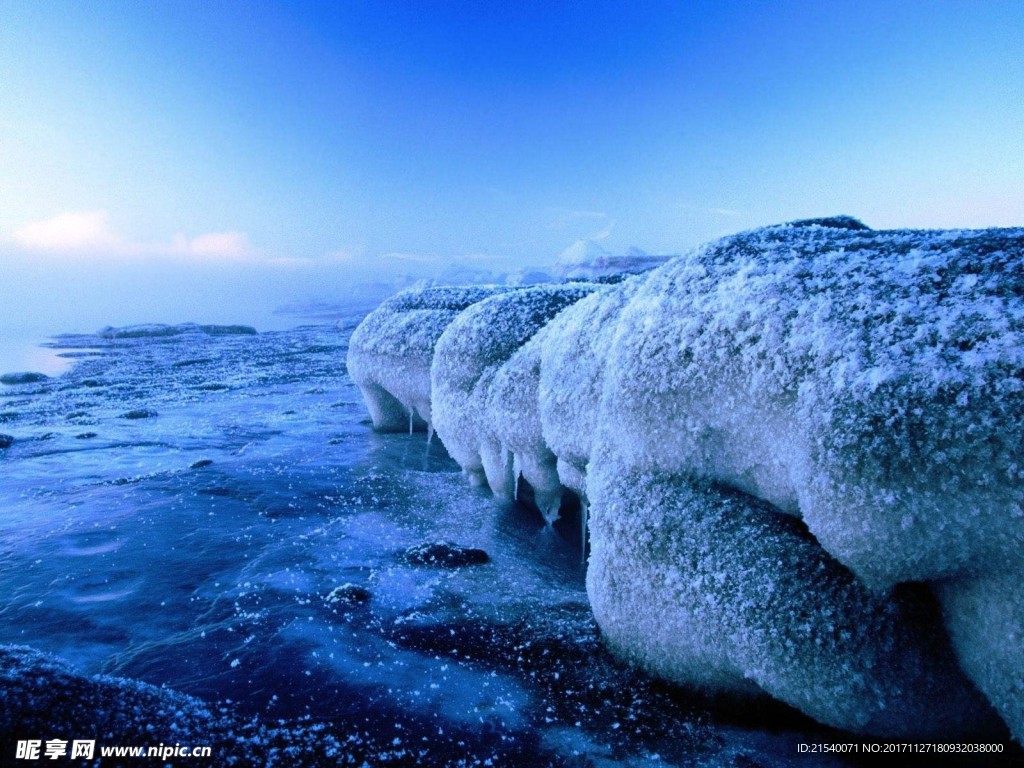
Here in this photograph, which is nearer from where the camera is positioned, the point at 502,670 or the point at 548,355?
the point at 502,670

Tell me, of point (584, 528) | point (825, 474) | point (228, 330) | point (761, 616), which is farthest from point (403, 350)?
point (228, 330)

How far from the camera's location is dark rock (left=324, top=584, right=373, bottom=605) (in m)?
4.91

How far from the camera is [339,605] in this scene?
15.9 feet

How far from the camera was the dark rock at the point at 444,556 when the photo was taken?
568 centimetres

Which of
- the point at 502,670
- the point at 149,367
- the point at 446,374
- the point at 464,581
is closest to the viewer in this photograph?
the point at 502,670

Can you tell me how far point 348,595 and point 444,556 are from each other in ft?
3.65

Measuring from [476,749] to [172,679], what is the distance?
233cm

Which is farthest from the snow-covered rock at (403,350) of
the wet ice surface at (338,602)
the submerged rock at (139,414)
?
the submerged rock at (139,414)

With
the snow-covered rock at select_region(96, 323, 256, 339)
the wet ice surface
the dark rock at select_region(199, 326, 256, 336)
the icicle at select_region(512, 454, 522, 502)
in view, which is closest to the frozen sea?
the wet ice surface

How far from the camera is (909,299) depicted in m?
2.74

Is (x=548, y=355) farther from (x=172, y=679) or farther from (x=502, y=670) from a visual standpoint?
(x=172, y=679)

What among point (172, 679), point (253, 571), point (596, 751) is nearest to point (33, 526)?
point (253, 571)

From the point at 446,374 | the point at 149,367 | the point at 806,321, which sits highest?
the point at 806,321

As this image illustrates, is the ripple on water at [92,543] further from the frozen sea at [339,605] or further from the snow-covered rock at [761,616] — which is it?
the snow-covered rock at [761,616]
